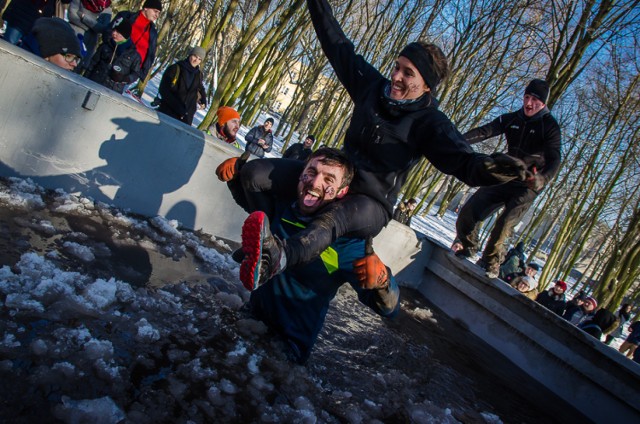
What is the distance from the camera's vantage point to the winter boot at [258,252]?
6.78 ft

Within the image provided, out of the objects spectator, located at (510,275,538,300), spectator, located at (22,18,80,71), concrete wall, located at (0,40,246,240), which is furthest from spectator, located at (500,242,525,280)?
spectator, located at (22,18,80,71)

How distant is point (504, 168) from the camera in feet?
7.41

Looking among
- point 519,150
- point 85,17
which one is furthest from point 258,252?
point 85,17

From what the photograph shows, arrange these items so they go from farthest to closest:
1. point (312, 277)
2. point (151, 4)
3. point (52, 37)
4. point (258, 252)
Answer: point (151, 4) < point (52, 37) < point (312, 277) < point (258, 252)

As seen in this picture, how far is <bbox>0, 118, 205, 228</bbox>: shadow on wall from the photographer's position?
12.9 feet

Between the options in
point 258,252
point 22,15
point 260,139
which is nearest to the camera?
point 258,252

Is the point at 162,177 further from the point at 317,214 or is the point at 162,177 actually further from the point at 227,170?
the point at 317,214

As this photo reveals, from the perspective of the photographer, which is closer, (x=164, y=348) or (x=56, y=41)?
(x=164, y=348)

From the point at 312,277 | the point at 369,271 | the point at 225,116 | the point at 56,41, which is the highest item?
the point at 225,116

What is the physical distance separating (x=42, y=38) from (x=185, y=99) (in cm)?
237

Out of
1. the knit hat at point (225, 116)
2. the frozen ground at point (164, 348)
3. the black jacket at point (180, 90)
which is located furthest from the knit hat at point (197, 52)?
the frozen ground at point (164, 348)

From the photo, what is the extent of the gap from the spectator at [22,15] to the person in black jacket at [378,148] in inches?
166

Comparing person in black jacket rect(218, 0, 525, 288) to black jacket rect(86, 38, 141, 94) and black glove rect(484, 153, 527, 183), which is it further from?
black jacket rect(86, 38, 141, 94)

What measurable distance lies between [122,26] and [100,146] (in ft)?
7.75
